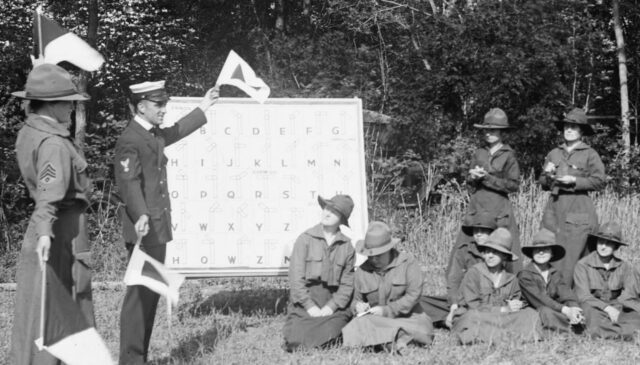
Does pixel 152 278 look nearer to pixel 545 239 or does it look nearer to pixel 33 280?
pixel 33 280

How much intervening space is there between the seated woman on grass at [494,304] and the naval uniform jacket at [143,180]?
226 cm

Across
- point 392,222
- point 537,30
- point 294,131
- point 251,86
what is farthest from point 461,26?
point 251,86

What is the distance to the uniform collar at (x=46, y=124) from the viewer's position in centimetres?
445

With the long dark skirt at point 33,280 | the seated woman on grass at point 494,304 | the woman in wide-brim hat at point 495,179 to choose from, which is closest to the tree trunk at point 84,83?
the woman in wide-brim hat at point 495,179

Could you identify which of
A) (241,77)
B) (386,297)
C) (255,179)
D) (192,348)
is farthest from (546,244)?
(192,348)

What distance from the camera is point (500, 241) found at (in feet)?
21.9

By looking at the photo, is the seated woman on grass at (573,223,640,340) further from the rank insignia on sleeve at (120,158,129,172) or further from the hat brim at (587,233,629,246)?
the rank insignia on sleeve at (120,158,129,172)

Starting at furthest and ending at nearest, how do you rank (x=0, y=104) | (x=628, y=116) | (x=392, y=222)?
1. (x=628, y=116)
2. (x=0, y=104)
3. (x=392, y=222)

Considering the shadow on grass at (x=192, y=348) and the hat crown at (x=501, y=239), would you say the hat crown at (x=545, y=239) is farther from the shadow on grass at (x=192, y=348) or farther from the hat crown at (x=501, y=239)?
the shadow on grass at (x=192, y=348)

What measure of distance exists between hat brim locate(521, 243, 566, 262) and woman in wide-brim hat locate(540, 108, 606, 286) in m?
0.09

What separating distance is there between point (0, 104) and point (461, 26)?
6739 millimetres

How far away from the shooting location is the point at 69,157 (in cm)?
443

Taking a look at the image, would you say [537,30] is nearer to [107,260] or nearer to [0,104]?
[107,260]

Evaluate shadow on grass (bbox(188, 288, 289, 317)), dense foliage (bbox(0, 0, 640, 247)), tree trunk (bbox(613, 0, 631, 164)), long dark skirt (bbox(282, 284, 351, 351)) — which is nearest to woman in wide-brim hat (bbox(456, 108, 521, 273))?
long dark skirt (bbox(282, 284, 351, 351))
